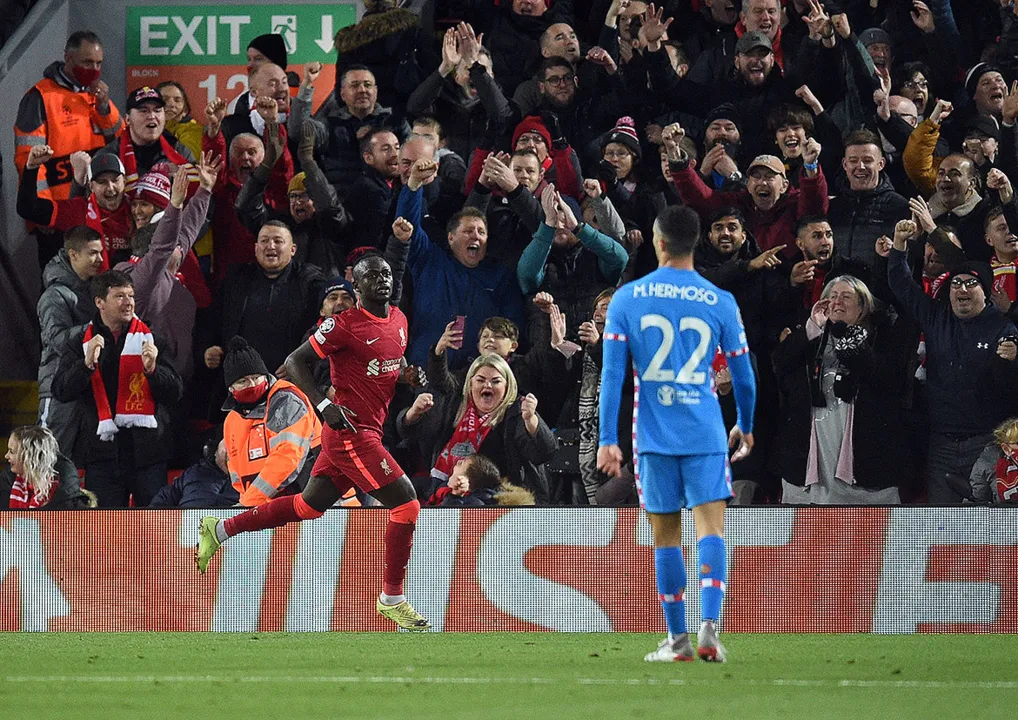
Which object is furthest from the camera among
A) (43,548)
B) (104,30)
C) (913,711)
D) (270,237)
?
(104,30)

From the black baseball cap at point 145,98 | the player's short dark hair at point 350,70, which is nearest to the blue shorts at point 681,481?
the player's short dark hair at point 350,70

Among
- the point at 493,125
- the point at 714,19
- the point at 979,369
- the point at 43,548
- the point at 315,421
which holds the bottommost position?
the point at 43,548

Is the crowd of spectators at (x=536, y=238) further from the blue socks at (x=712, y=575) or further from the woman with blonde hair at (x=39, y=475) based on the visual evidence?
the blue socks at (x=712, y=575)

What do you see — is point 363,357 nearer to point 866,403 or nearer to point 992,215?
point 866,403

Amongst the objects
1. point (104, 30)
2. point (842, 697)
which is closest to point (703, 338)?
point (842, 697)

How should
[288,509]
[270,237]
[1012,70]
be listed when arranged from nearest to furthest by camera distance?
[288,509]
[270,237]
[1012,70]

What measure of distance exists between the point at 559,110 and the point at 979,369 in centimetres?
367

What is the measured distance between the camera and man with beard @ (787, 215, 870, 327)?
1012 cm

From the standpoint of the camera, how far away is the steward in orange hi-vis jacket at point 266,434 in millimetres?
9602

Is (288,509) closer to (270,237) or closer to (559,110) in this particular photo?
(270,237)

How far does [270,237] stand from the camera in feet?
34.5

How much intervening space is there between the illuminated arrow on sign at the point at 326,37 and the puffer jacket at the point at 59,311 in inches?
135

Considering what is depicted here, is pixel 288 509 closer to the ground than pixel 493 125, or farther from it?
closer to the ground

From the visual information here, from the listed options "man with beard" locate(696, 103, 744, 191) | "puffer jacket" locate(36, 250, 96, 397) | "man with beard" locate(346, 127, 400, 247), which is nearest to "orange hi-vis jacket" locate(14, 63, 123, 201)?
"puffer jacket" locate(36, 250, 96, 397)
